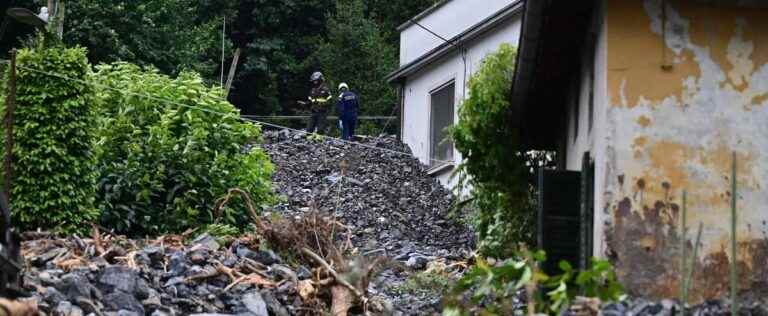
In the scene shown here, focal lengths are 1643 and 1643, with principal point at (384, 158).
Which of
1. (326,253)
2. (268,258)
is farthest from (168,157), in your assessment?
(326,253)

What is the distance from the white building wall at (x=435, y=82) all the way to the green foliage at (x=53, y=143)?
10.8 m

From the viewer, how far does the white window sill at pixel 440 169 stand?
3294 centimetres

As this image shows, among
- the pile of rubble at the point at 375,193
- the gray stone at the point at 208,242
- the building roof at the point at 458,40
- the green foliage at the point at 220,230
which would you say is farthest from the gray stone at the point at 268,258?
the building roof at the point at 458,40

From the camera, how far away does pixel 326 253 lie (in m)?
17.8

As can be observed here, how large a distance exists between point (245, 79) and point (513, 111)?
36.9 metres

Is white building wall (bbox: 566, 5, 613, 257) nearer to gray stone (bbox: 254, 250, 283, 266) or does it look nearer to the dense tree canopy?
gray stone (bbox: 254, 250, 283, 266)

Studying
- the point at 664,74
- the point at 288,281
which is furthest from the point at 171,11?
the point at 664,74

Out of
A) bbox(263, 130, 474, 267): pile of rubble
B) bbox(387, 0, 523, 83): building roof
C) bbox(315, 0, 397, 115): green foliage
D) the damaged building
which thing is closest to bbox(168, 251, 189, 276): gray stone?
the damaged building

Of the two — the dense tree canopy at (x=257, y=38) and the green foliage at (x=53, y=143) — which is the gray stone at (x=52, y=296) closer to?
the green foliage at (x=53, y=143)

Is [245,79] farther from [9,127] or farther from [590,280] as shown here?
[590,280]

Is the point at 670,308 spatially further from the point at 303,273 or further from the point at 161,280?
the point at 161,280

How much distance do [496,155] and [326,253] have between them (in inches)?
179

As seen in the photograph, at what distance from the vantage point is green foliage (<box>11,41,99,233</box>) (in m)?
21.2

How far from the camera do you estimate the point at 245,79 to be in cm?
5612
